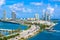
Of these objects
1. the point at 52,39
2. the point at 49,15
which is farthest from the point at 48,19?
the point at 52,39

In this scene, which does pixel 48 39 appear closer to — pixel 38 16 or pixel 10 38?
→ pixel 10 38

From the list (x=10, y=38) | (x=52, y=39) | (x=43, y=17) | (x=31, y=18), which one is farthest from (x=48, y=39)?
(x=31, y=18)

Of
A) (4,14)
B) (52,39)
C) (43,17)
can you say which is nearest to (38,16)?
(43,17)

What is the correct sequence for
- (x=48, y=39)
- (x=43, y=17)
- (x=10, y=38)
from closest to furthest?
(x=10, y=38), (x=48, y=39), (x=43, y=17)

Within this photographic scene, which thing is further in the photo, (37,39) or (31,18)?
(31,18)

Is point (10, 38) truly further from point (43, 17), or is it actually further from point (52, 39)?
point (43, 17)

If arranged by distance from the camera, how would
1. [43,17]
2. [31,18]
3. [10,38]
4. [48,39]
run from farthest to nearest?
[31,18] < [43,17] < [48,39] < [10,38]

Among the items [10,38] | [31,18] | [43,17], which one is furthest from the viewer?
[31,18]

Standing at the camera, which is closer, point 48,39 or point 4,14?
point 48,39
